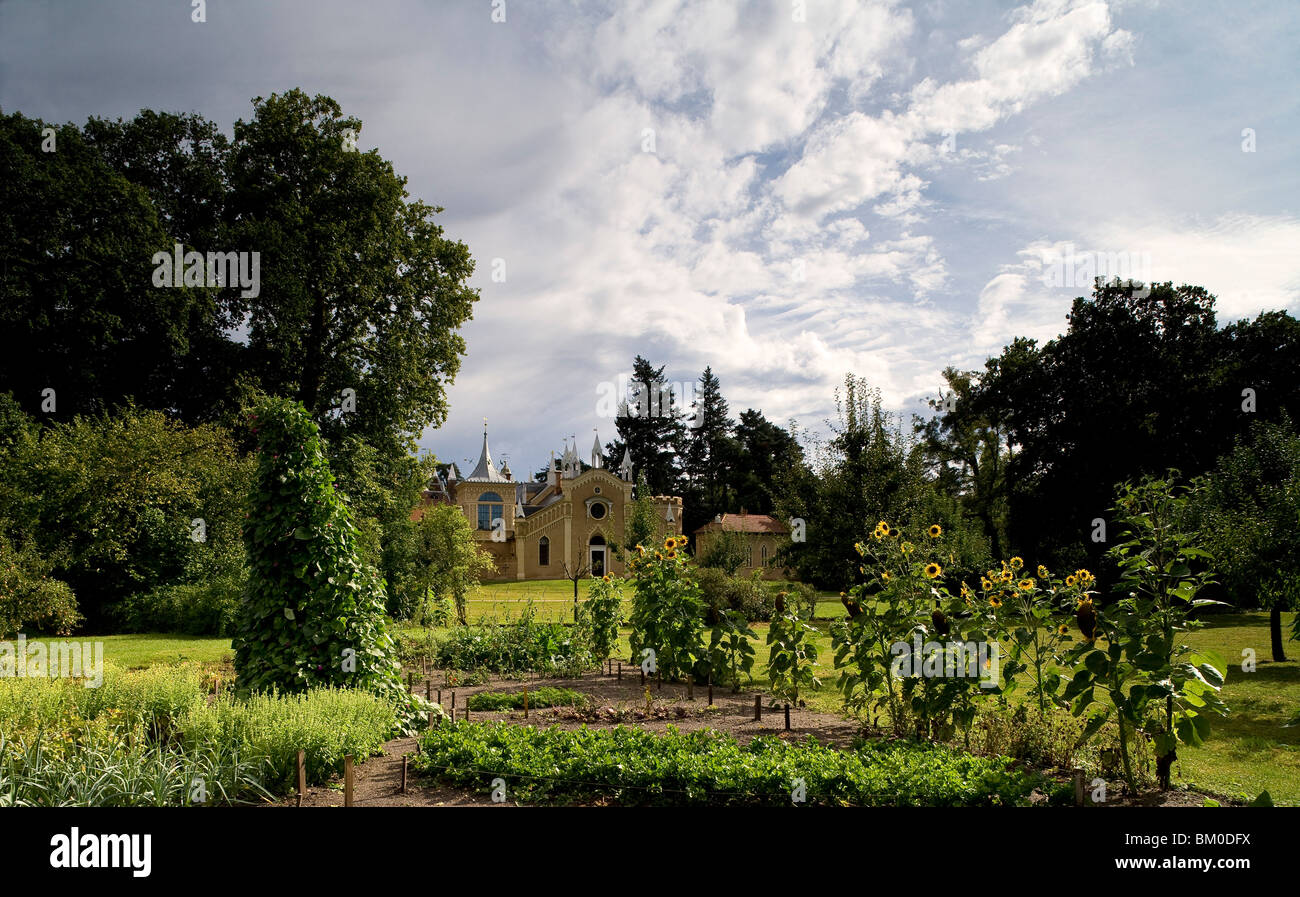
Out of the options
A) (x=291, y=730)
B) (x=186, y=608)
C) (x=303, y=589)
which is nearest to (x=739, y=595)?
(x=186, y=608)

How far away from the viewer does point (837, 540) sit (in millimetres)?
19359

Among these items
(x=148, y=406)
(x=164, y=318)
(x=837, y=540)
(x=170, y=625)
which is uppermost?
(x=164, y=318)

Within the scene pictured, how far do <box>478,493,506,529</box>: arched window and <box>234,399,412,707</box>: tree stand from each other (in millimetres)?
46764

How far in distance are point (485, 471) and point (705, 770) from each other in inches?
2007

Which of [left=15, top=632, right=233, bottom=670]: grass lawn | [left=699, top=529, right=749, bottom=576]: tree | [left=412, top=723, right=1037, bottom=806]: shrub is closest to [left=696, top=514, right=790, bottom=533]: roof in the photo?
[left=699, top=529, right=749, bottom=576]: tree

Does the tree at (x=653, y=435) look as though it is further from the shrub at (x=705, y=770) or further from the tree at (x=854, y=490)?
the shrub at (x=705, y=770)

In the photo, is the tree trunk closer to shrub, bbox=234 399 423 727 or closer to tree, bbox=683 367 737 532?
shrub, bbox=234 399 423 727

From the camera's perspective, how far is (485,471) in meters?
54.4

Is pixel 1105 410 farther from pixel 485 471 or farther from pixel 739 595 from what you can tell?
pixel 485 471
